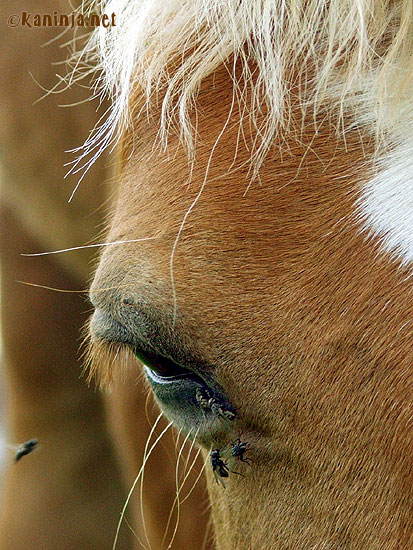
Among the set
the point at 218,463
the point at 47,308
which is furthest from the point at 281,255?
the point at 47,308

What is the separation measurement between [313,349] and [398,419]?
0.09m

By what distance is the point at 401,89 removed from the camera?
0.59m

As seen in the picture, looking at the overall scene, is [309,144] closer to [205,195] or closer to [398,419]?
Result: [205,195]

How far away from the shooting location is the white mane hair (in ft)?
1.96

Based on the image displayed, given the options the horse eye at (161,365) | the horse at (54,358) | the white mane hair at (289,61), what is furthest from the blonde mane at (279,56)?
the horse at (54,358)

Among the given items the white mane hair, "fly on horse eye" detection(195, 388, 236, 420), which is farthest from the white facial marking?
"fly on horse eye" detection(195, 388, 236, 420)

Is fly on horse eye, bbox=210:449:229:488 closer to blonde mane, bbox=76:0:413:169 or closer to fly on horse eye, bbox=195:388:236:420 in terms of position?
fly on horse eye, bbox=195:388:236:420

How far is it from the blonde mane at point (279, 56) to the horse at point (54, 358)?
22.8 inches

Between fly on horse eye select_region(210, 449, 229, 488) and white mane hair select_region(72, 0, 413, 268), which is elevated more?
white mane hair select_region(72, 0, 413, 268)

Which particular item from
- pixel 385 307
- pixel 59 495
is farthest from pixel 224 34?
pixel 59 495

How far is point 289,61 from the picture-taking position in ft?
2.17

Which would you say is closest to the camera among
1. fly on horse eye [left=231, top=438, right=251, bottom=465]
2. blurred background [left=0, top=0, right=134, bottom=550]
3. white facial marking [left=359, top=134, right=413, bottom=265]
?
white facial marking [left=359, top=134, right=413, bottom=265]

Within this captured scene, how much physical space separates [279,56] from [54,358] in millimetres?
1135

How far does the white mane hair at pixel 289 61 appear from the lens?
0.60m
